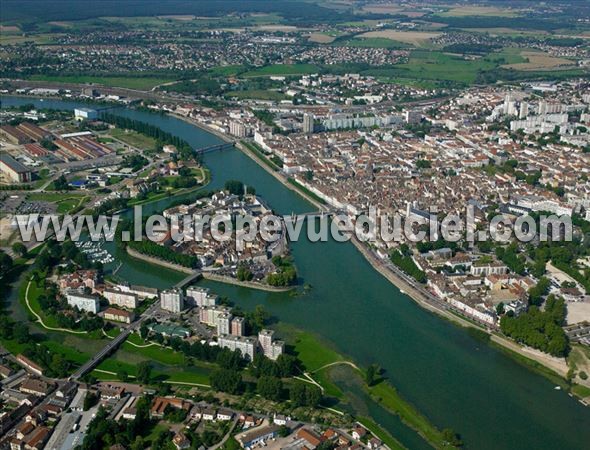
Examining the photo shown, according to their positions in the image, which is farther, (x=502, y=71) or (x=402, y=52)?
(x=402, y=52)

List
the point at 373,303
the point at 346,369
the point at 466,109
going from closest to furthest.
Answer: the point at 346,369
the point at 373,303
the point at 466,109

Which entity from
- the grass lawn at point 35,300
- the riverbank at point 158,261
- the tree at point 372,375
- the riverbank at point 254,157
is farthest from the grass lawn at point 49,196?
the tree at point 372,375

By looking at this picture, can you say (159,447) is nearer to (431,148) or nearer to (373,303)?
(373,303)

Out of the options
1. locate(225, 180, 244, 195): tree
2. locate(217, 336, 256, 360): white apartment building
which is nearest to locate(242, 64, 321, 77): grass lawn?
locate(225, 180, 244, 195): tree

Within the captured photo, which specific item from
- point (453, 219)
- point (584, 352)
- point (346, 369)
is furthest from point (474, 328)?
point (453, 219)

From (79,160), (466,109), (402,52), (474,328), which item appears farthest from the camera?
(402,52)

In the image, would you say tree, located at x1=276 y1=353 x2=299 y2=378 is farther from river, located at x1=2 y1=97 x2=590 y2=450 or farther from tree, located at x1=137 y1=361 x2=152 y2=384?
tree, located at x1=137 y1=361 x2=152 y2=384
